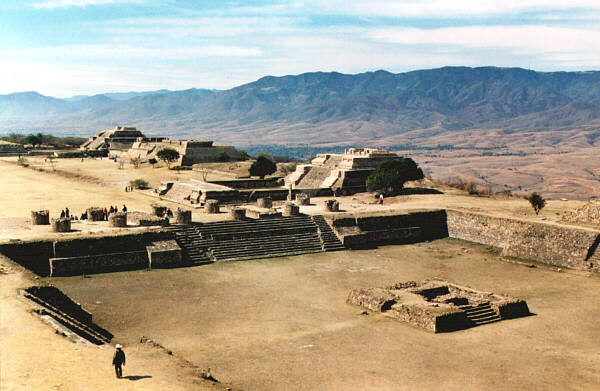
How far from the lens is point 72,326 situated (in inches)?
747

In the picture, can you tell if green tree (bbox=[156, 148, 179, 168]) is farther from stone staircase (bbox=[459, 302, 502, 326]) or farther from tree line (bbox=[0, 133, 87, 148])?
stone staircase (bbox=[459, 302, 502, 326])

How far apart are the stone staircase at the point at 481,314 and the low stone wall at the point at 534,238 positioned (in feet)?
31.8

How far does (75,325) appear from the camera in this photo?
1931cm

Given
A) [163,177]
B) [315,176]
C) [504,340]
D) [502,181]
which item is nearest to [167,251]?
[504,340]

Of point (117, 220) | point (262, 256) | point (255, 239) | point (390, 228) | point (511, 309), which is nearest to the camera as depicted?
point (511, 309)

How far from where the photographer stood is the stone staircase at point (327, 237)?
34906 millimetres

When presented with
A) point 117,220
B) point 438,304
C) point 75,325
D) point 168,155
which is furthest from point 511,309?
point 168,155

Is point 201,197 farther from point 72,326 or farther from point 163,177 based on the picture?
point 72,326

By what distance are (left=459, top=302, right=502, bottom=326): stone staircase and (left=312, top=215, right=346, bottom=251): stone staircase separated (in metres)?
12.1

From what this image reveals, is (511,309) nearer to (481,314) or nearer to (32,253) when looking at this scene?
(481,314)

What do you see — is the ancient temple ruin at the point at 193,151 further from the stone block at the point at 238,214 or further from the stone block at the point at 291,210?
the stone block at the point at 238,214

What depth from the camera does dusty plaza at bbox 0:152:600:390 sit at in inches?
664

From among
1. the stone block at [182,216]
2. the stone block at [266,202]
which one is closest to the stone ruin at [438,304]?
the stone block at [182,216]

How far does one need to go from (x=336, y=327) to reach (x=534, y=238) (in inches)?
648
